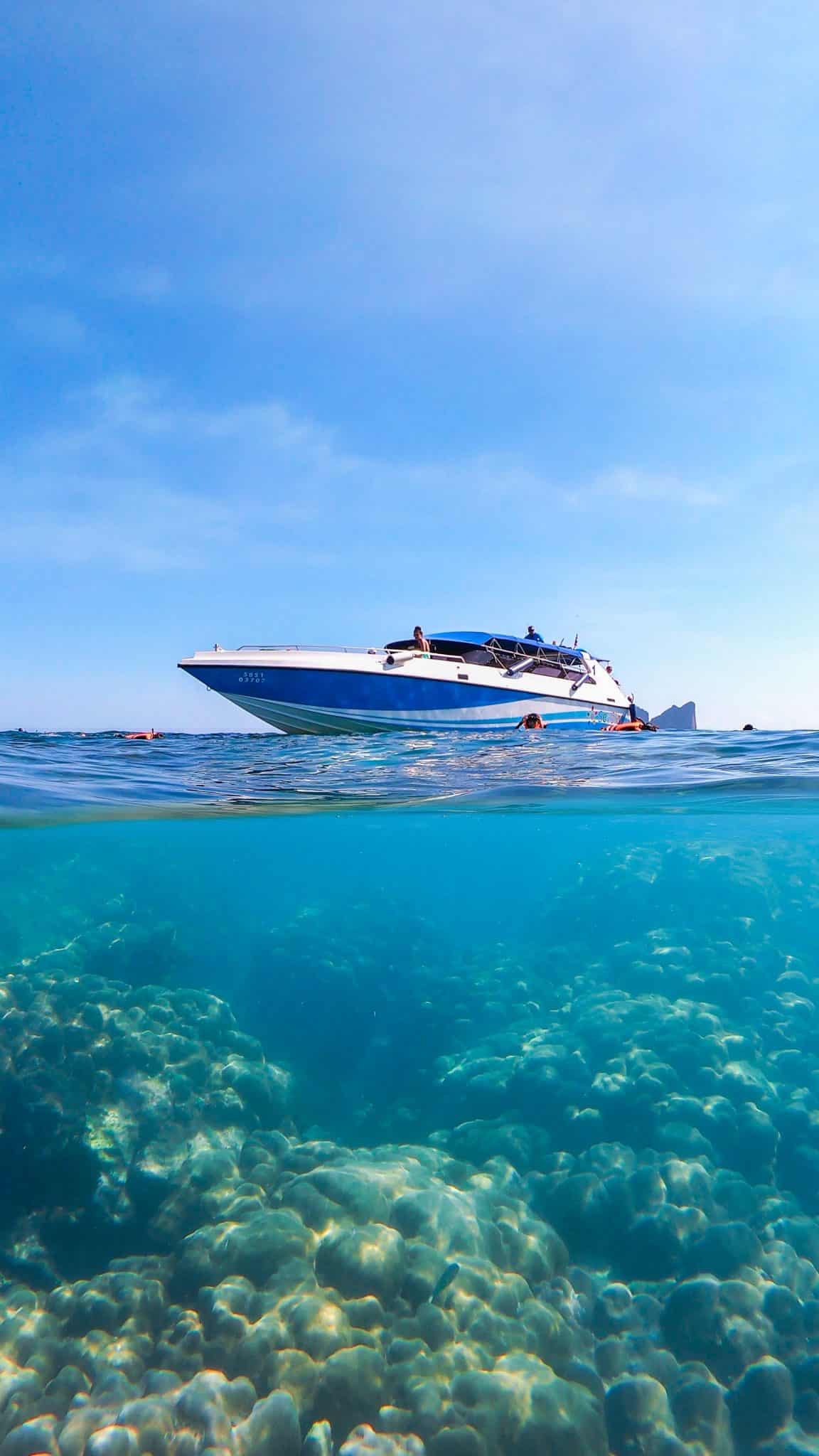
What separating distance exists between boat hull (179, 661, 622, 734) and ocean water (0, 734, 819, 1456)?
18.8 feet

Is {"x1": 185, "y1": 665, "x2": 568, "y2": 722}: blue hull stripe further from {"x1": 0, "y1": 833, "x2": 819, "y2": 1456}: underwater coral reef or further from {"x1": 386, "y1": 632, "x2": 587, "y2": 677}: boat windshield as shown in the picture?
{"x1": 0, "y1": 833, "x2": 819, "y2": 1456}: underwater coral reef

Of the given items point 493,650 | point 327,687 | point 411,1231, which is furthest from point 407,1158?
point 493,650

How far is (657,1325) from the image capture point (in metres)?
5.29

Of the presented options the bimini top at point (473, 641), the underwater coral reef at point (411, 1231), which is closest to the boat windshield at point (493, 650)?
the bimini top at point (473, 641)

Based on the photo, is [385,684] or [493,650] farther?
[493,650]

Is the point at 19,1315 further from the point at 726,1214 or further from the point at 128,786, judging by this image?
the point at 128,786

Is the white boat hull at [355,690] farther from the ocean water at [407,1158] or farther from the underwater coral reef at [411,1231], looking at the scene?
the underwater coral reef at [411,1231]

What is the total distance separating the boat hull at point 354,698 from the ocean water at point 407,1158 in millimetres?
5738

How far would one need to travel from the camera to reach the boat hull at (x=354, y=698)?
21844 millimetres

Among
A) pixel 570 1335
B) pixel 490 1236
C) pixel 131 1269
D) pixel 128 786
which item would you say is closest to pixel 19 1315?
pixel 131 1269

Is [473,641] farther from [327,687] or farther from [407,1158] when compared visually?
[407,1158]

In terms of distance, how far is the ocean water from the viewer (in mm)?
4578

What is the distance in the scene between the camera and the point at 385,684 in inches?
870

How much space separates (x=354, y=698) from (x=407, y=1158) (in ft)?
52.9
